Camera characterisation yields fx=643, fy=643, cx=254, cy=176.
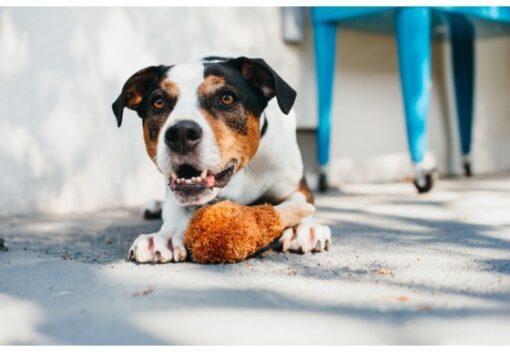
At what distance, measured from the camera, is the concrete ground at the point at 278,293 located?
3.59 ft

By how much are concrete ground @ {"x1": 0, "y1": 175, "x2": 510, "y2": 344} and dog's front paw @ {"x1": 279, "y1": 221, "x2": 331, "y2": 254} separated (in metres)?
0.05

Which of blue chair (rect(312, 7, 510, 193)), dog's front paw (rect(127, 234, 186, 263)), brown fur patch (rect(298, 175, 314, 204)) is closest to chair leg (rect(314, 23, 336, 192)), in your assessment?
blue chair (rect(312, 7, 510, 193))

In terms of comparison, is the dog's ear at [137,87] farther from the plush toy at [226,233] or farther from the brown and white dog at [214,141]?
the plush toy at [226,233]

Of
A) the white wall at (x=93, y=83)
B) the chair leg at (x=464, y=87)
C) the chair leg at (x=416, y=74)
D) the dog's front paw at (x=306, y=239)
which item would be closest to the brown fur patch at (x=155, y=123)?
the dog's front paw at (x=306, y=239)

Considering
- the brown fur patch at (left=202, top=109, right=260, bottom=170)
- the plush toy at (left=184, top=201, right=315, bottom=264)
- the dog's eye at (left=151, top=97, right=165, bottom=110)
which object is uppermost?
the dog's eye at (left=151, top=97, right=165, bottom=110)

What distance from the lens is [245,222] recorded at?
1691mm

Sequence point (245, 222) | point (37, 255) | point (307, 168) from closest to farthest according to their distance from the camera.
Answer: point (245, 222) < point (37, 255) < point (307, 168)

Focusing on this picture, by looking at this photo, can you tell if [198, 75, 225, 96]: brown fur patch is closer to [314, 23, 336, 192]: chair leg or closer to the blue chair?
the blue chair

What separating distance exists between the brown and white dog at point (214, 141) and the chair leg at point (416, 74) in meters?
1.31

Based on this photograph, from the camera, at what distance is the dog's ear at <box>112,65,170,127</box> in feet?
6.52

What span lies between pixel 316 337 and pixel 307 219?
2.98ft

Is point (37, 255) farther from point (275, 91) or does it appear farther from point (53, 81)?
point (53, 81)

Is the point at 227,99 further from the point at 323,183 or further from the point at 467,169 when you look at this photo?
the point at 467,169
